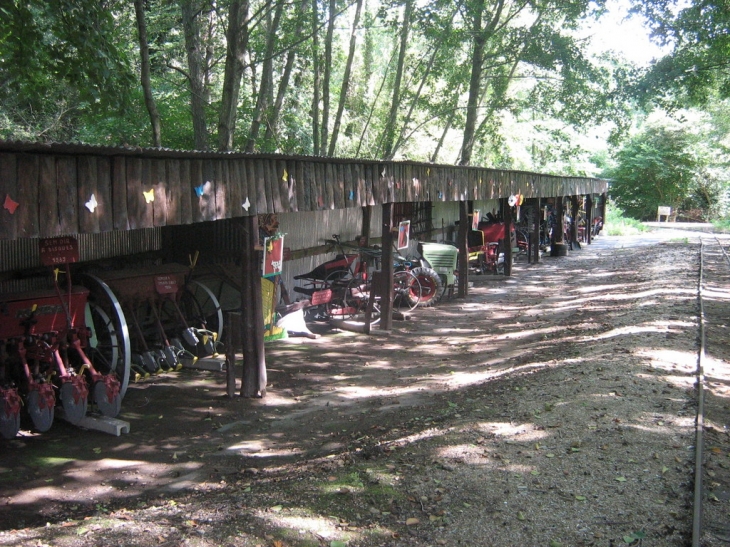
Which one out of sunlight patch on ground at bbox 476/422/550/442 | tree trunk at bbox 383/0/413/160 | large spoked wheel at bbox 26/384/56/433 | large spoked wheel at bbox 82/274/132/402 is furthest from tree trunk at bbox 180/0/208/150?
sunlight patch on ground at bbox 476/422/550/442

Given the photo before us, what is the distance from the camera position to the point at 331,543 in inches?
183

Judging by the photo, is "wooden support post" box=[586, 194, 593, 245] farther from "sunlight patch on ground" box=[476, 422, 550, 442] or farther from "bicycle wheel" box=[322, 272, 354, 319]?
"sunlight patch on ground" box=[476, 422, 550, 442]

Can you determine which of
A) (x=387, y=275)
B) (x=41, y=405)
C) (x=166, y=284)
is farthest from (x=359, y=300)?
(x=41, y=405)

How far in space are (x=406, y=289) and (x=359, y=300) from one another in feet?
5.46

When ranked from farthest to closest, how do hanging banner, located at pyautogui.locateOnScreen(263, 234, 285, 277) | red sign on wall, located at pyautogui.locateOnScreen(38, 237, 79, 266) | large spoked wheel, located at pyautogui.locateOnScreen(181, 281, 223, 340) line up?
large spoked wheel, located at pyautogui.locateOnScreen(181, 281, 223, 340)
hanging banner, located at pyautogui.locateOnScreen(263, 234, 285, 277)
red sign on wall, located at pyautogui.locateOnScreen(38, 237, 79, 266)

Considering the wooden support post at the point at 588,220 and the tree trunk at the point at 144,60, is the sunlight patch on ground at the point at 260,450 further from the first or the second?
the wooden support post at the point at 588,220

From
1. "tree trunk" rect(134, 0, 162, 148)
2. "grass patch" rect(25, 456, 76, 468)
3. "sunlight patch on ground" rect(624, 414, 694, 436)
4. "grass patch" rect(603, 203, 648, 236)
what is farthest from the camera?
"grass patch" rect(603, 203, 648, 236)

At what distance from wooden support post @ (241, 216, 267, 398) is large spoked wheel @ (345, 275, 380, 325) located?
14.6 feet

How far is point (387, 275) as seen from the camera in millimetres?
12570

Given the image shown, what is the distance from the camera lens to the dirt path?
492 cm

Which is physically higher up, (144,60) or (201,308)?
(144,60)

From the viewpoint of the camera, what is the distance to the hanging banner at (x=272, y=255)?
982cm

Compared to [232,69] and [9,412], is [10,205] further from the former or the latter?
[232,69]

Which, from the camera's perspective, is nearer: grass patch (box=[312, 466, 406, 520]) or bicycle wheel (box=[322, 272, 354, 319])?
grass patch (box=[312, 466, 406, 520])
